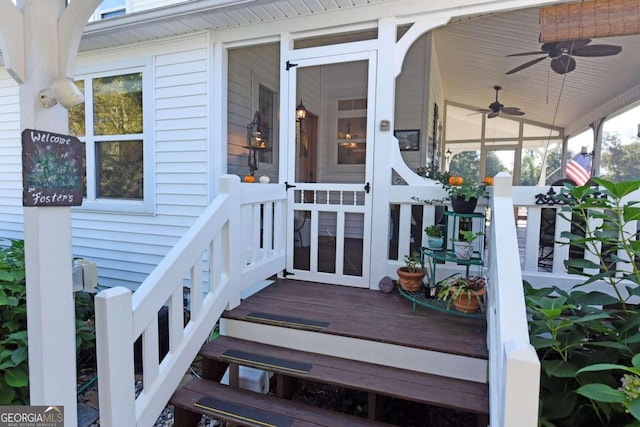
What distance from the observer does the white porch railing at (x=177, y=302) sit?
1.56 m

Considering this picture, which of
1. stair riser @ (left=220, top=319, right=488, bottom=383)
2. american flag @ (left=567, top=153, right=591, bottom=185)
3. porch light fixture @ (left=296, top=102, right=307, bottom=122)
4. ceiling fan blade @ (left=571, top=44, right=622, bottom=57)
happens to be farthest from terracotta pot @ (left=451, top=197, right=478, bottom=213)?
american flag @ (left=567, top=153, right=591, bottom=185)

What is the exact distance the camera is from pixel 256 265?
113 inches

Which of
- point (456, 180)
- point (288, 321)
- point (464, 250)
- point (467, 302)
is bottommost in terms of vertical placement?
point (288, 321)

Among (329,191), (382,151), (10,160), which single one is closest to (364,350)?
(329,191)

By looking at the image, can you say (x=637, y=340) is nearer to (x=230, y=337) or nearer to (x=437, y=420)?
(x=437, y=420)

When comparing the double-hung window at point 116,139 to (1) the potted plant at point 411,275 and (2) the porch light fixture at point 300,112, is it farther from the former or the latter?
(1) the potted plant at point 411,275

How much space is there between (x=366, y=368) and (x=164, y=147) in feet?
10.3

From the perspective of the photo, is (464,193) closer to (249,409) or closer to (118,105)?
(249,409)

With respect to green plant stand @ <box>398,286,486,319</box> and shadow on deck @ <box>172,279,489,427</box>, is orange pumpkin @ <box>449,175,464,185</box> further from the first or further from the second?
shadow on deck @ <box>172,279,489,427</box>

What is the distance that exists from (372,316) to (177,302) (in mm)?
1209

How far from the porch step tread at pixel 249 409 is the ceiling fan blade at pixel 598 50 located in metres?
4.40

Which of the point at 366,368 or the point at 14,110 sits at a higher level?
the point at 14,110

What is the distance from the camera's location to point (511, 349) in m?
1.08

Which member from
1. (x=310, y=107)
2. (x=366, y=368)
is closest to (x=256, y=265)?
(x=366, y=368)
